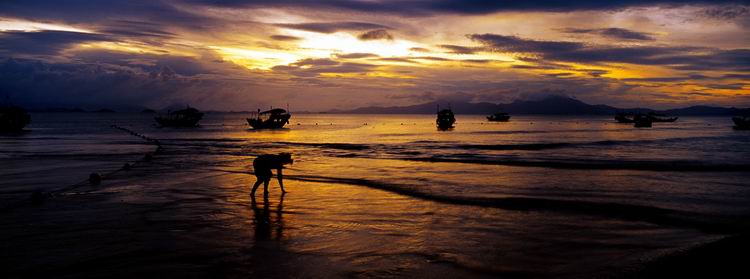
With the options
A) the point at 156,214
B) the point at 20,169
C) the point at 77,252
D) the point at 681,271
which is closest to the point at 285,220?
the point at 156,214

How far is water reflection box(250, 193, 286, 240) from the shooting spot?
9453mm

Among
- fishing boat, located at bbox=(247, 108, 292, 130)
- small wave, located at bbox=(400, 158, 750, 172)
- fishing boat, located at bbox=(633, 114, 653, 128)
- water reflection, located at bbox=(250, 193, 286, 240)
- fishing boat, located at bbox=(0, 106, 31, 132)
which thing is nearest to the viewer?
water reflection, located at bbox=(250, 193, 286, 240)

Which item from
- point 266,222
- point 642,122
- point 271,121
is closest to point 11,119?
point 271,121

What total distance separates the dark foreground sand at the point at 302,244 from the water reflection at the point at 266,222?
0.03 meters

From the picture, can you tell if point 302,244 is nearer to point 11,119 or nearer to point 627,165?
point 627,165

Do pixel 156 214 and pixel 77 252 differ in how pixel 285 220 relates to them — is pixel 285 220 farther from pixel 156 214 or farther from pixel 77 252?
pixel 77 252

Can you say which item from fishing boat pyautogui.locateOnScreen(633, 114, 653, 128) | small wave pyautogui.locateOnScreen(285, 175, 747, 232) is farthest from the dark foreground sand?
fishing boat pyautogui.locateOnScreen(633, 114, 653, 128)

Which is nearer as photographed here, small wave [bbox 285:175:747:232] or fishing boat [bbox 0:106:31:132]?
small wave [bbox 285:175:747:232]

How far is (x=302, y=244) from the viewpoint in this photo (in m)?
8.80

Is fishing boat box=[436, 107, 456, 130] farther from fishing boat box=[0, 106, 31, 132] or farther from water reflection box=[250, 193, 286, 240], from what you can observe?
water reflection box=[250, 193, 286, 240]

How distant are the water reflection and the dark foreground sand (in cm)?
3

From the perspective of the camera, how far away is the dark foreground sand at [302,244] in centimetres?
727

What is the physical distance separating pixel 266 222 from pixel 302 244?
7.05 ft

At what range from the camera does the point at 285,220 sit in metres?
10.9
